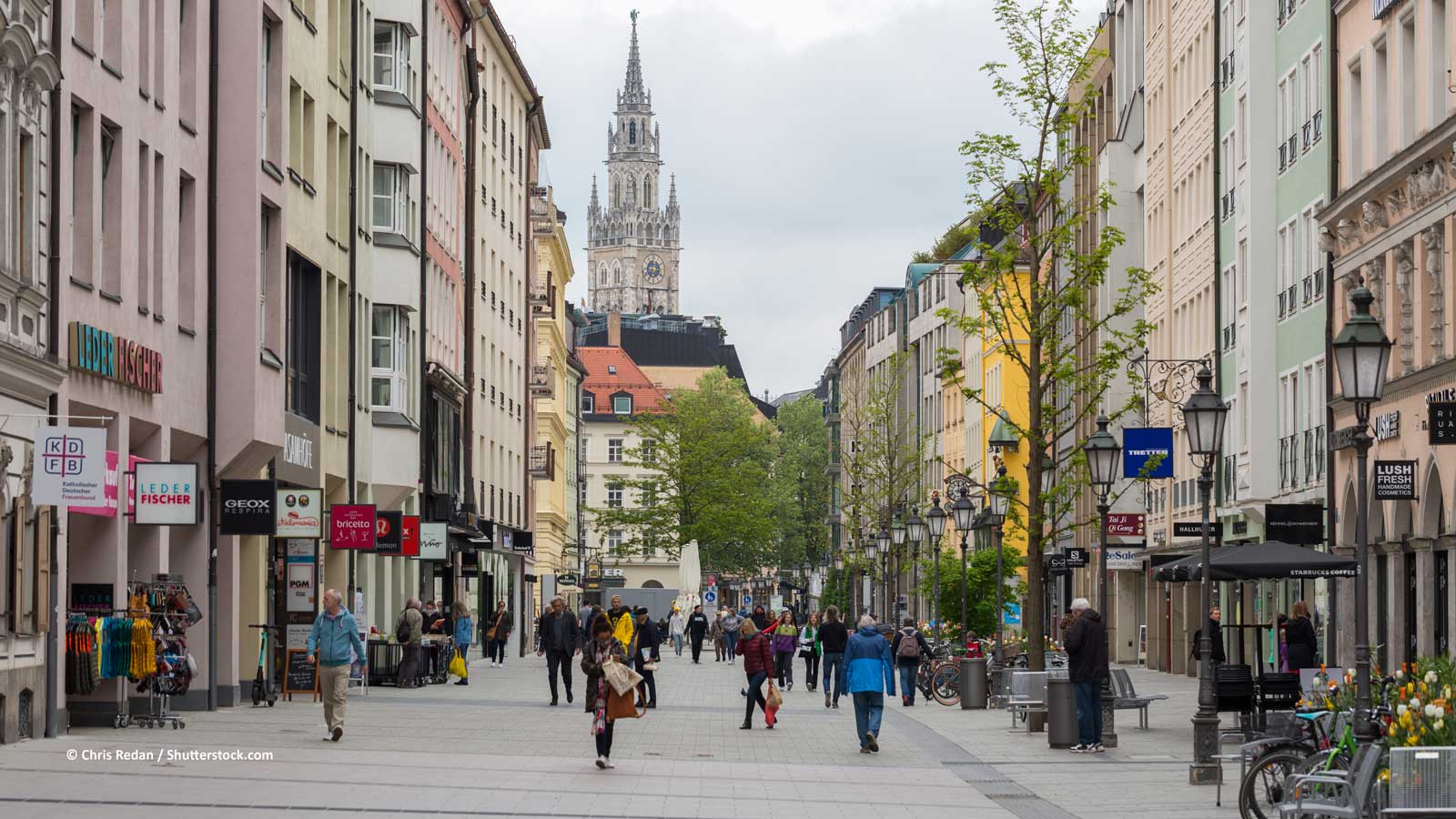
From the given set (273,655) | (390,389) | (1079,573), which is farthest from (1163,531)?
(273,655)

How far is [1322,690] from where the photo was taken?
1930cm

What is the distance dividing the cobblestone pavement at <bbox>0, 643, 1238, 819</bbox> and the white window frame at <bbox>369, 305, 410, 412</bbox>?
1227 cm

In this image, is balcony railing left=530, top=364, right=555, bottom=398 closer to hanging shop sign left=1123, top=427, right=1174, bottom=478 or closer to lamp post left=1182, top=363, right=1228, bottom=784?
hanging shop sign left=1123, top=427, right=1174, bottom=478

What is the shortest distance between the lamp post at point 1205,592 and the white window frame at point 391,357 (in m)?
25.8

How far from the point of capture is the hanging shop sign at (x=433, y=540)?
4709 centimetres

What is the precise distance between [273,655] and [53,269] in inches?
446

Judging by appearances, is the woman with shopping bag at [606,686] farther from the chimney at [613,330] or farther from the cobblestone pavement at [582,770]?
the chimney at [613,330]

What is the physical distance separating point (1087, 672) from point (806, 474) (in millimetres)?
137345

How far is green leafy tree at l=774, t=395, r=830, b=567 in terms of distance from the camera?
153m

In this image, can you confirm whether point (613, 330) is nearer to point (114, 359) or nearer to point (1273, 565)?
→ point (114, 359)

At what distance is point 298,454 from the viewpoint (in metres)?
36.9

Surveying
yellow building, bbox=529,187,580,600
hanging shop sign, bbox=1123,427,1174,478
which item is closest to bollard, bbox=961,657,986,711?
hanging shop sign, bbox=1123,427,1174,478

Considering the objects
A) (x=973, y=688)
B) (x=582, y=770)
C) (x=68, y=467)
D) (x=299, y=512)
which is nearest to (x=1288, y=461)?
(x=973, y=688)

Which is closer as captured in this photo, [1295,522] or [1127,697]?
[1127,697]
